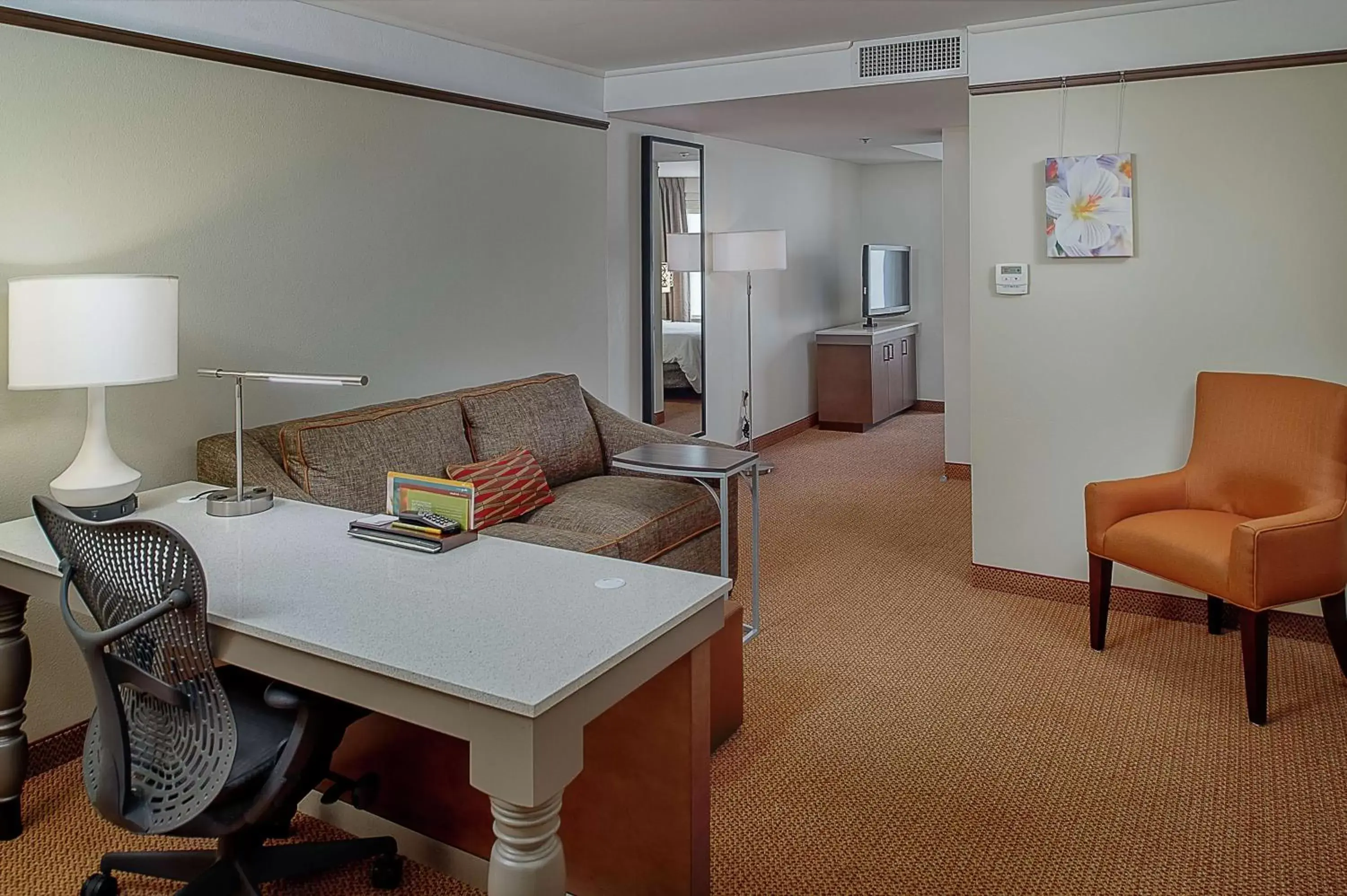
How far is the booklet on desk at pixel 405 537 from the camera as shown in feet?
7.41

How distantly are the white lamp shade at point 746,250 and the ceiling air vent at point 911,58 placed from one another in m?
1.83

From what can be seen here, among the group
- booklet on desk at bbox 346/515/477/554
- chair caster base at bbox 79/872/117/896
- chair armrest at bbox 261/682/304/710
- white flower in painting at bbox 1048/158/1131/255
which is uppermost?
white flower in painting at bbox 1048/158/1131/255

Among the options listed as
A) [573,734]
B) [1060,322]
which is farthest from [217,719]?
[1060,322]

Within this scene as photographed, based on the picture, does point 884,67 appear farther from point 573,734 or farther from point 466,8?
point 573,734

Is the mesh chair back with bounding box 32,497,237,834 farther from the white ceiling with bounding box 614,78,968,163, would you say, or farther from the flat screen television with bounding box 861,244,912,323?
the flat screen television with bounding box 861,244,912,323

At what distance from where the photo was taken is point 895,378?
8594 mm

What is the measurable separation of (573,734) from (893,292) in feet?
24.8

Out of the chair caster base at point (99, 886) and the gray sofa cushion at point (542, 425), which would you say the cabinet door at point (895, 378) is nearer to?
the gray sofa cushion at point (542, 425)

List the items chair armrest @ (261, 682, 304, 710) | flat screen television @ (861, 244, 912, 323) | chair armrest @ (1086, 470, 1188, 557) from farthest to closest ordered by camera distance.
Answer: flat screen television @ (861, 244, 912, 323)
chair armrest @ (1086, 470, 1188, 557)
chair armrest @ (261, 682, 304, 710)

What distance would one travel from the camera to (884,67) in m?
4.38

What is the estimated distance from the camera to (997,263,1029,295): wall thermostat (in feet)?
13.1

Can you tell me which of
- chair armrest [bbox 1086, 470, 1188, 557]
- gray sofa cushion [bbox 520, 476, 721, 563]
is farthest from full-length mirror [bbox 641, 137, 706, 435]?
chair armrest [bbox 1086, 470, 1188, 557]

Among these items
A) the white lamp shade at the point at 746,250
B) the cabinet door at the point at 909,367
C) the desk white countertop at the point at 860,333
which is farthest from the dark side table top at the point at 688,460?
the cabinet door at the point at 909,367

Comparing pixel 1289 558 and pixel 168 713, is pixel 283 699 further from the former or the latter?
pixel 1289 558
